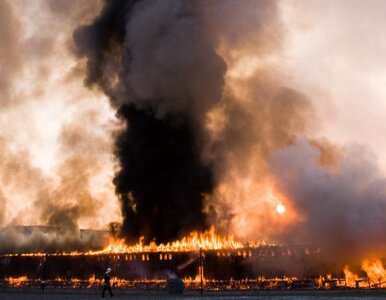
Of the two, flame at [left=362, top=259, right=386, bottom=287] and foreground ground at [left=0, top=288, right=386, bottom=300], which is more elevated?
flame at [left=362, top=259, right=386, bottom=287]

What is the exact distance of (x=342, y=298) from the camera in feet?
70.7

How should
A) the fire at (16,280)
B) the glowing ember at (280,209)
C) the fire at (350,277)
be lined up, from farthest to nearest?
the glowing ember at (280,209)
the fire at (16,280)
the fire at (350,277)

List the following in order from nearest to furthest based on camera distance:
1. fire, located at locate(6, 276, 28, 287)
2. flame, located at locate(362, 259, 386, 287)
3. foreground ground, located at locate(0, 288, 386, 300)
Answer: foreground ground, located at locate(0, 288, 386, 300), flame, located at locate(362, 259, 386, 287), fire, located at locate(6, 276, 28, 287)

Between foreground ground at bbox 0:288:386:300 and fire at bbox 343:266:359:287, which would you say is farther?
fire at bbox 343:266:359:287

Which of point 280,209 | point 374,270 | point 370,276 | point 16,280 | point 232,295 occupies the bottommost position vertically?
point 232,295

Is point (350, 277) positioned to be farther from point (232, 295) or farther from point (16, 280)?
point (16, 280)

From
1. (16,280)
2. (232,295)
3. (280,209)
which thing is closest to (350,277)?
(232,295)

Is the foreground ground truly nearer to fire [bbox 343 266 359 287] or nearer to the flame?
fire [bbox 343 266 359 287]

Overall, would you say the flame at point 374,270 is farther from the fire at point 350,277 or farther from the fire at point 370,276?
the fire at point 350,277

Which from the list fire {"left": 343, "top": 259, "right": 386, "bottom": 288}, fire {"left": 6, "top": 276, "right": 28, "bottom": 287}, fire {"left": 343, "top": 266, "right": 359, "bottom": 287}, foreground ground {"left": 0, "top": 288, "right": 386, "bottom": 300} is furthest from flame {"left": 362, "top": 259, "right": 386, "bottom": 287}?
fire {"left": 6, "top": 276, "right": 28, "bottom": 287}

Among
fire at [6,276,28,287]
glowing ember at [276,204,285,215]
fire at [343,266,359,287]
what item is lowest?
fire at [343,266,359,287]

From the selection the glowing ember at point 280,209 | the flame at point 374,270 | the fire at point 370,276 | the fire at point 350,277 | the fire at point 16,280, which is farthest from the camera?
the glowing ember at point 280,209

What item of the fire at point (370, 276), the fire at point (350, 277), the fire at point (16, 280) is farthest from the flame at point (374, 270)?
the fire at point (16, 280)

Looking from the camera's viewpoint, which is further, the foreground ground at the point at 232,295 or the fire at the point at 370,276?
the fire at the point at 370,276
